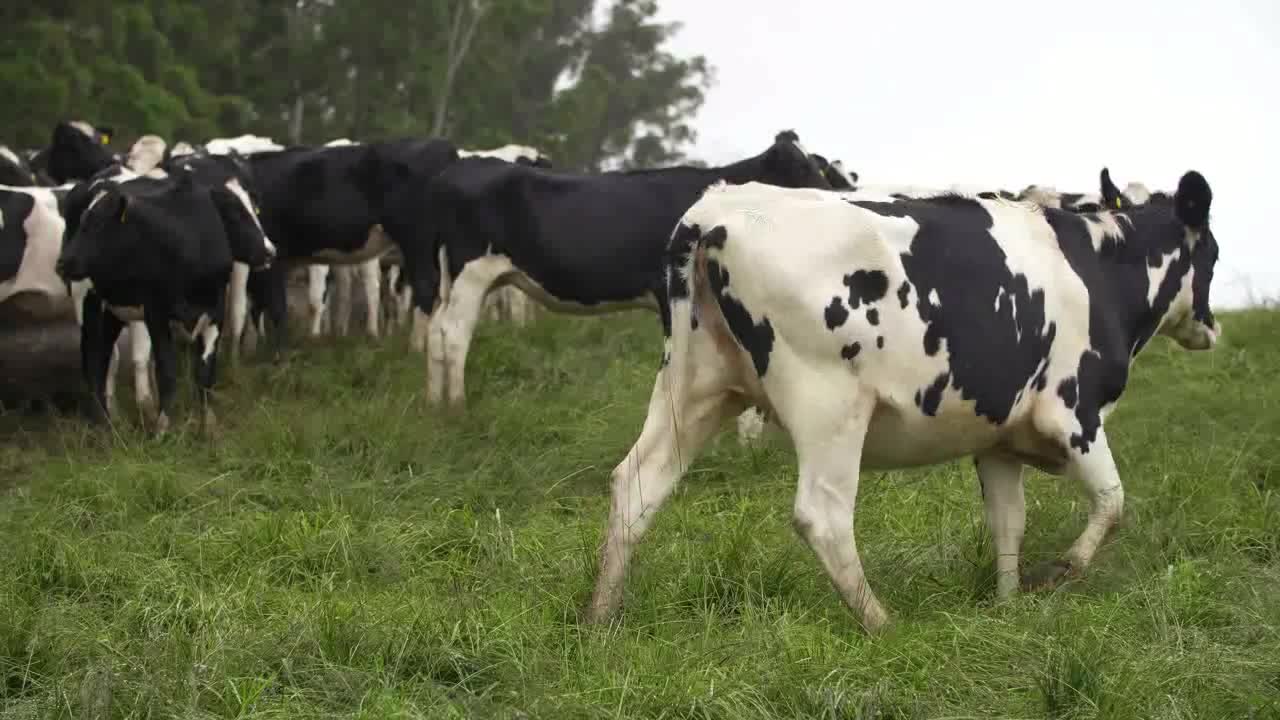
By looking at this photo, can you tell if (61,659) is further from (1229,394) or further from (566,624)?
(1229,394)

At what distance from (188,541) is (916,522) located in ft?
11.3

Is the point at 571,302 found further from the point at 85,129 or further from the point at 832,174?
the point at 85,129

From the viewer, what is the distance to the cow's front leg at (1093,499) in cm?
665

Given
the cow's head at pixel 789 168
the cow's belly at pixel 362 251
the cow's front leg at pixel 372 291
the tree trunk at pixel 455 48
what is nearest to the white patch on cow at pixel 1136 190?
the cow's head at pixel 789 168

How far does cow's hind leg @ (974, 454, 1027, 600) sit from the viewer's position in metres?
6.93

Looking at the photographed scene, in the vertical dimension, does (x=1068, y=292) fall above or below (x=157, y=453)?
above

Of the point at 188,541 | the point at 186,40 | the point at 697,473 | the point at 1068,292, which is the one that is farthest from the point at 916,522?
the point at 186,40

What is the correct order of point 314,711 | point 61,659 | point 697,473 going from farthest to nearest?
point 697,473
point 61,659
point 314,711

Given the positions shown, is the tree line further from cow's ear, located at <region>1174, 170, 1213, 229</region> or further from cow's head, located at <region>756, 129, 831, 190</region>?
cow's ear, located at <region>1174, 170, 1213, 229</region>

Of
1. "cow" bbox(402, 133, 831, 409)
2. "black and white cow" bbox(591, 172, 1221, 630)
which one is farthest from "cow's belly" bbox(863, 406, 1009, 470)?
"cow" bbox(402, 133, 831, 409)

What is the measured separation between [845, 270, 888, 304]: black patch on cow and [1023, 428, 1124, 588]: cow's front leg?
1169mm

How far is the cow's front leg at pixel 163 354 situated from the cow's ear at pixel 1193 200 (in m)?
6.89

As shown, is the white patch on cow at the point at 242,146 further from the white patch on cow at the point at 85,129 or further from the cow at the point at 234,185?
the white patch on cow at the point at 85,129

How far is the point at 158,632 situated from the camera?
5.77 metres
